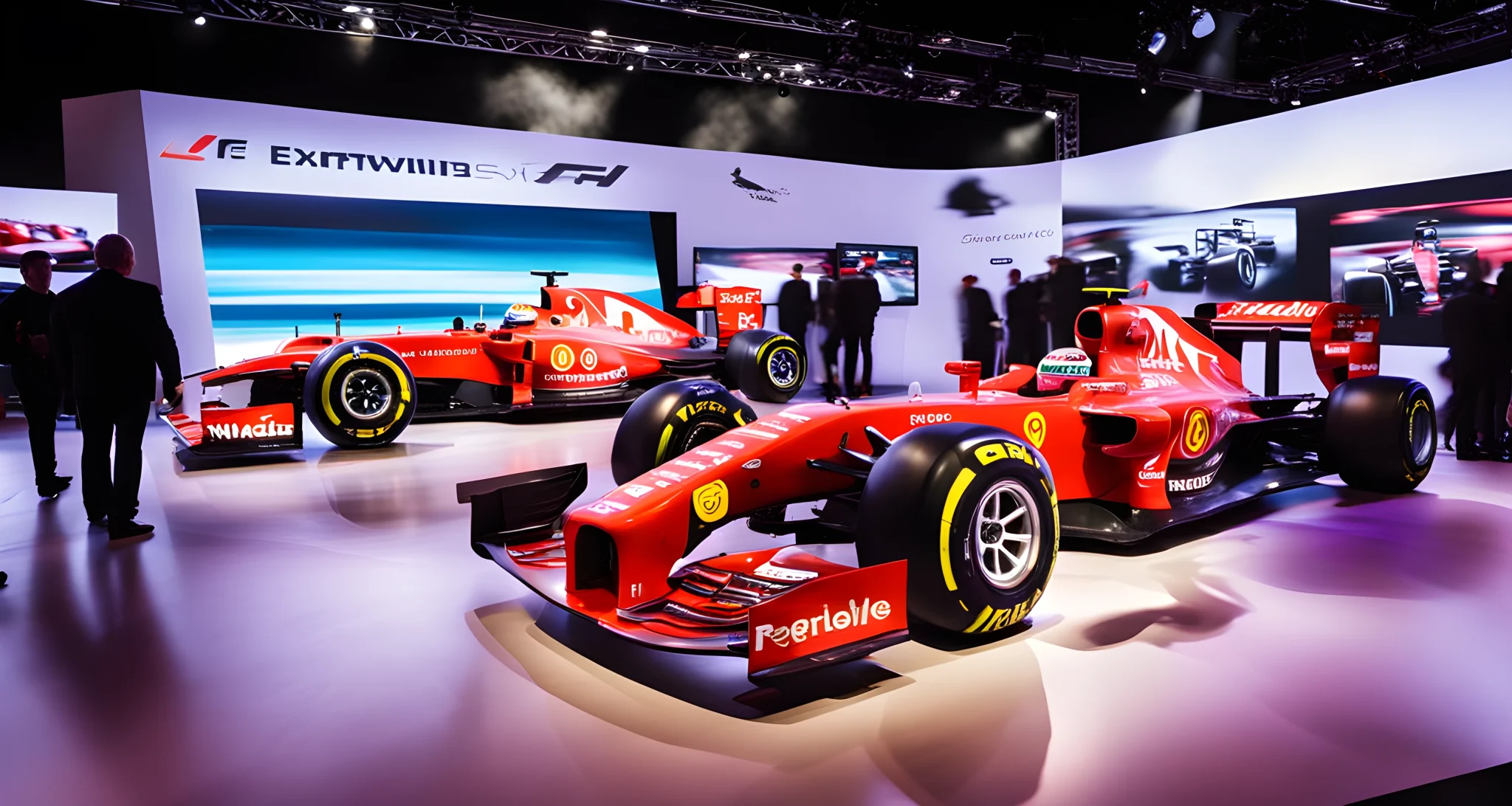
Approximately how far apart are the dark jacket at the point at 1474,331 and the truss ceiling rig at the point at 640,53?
700cm

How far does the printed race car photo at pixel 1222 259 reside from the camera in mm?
10570

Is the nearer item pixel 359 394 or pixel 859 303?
pixel 359 394

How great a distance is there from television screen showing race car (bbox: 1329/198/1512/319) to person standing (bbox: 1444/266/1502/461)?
0.47 m

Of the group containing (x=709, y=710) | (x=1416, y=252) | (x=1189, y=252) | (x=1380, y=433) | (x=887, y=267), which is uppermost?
(x=887, y=267)

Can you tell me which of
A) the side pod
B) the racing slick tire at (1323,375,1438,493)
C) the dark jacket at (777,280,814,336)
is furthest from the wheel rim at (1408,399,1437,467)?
the dark jacket at (777,280,814,336)

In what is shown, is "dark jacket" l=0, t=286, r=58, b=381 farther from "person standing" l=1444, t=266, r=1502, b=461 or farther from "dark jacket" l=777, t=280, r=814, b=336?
"person standing" l=1444, t=266, r=1502, b=461

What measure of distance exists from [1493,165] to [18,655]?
10978 millimetres

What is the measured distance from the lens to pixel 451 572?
423 centimetres

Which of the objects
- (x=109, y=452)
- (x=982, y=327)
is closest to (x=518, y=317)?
(x=109, y=452)

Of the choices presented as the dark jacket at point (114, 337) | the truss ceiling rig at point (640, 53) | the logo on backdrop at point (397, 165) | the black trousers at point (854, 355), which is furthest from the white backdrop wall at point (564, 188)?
the dark jacket at point (114, 337)

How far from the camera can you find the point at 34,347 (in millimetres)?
5656

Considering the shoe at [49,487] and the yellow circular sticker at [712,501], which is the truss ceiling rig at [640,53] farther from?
the yellow circular sticker at [712,501]

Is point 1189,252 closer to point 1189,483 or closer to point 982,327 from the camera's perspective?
point 982,327

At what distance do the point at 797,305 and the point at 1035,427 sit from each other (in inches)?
370
